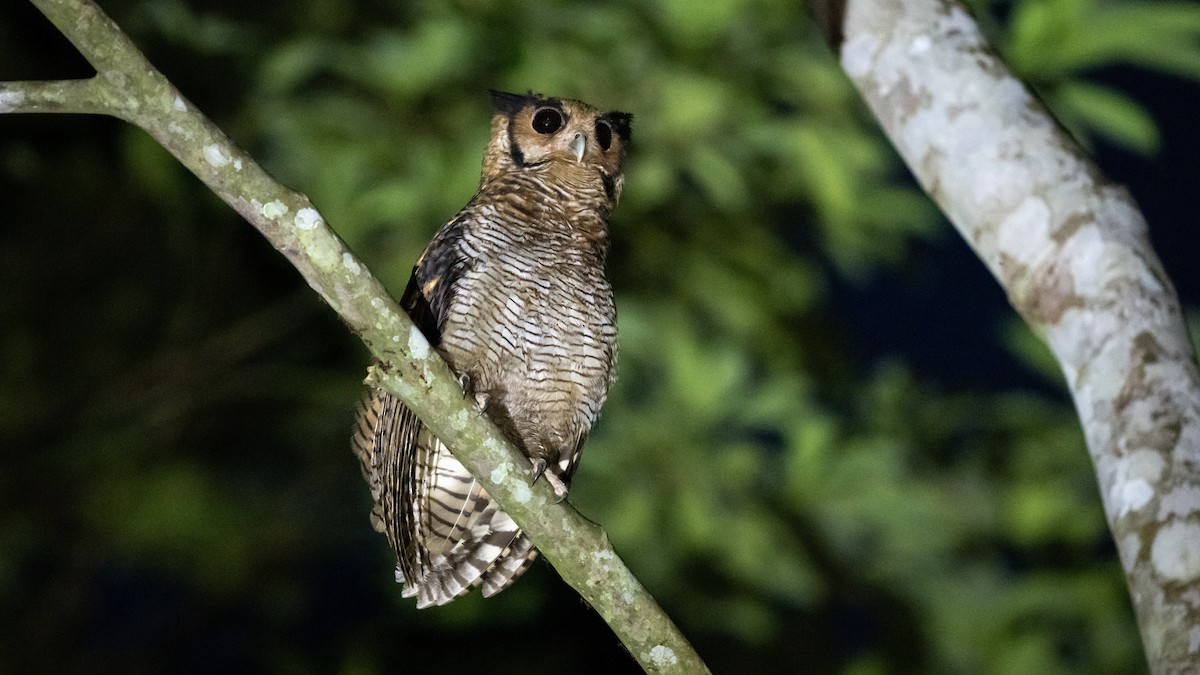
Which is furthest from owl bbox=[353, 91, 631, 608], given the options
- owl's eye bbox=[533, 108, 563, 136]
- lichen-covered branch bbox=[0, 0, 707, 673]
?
lichen-covered branch bbox=[0, 0, 707, 673]

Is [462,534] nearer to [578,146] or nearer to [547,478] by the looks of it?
[547,478]

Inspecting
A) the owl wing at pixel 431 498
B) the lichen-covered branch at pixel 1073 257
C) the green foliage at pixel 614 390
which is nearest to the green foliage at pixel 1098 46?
the green foliage at pixel 614 390

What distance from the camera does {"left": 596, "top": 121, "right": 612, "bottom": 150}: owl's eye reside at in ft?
3.72

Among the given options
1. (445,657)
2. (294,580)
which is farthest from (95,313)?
(445,657)

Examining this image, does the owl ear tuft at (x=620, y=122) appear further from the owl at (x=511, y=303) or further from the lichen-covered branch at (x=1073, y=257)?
the lichen-covered branch at (x=1073, y=257)

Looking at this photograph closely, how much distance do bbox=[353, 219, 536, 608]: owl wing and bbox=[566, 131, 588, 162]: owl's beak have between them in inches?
5.2

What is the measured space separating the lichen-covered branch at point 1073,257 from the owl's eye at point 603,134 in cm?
42

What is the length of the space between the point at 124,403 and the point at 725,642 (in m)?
1.52

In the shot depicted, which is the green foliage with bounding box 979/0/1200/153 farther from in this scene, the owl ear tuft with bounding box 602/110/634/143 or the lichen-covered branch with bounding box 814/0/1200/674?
the owl ear tuft with bounding box 602/110/634/143

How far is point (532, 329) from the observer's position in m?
1.15

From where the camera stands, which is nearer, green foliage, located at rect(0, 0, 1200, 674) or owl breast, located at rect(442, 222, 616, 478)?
owl breast, located at rect(442, 222, 616, 478)

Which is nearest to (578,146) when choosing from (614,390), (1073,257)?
(1073,257)

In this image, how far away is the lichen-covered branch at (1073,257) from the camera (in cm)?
106

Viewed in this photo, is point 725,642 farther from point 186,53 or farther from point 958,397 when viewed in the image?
point 186,53
